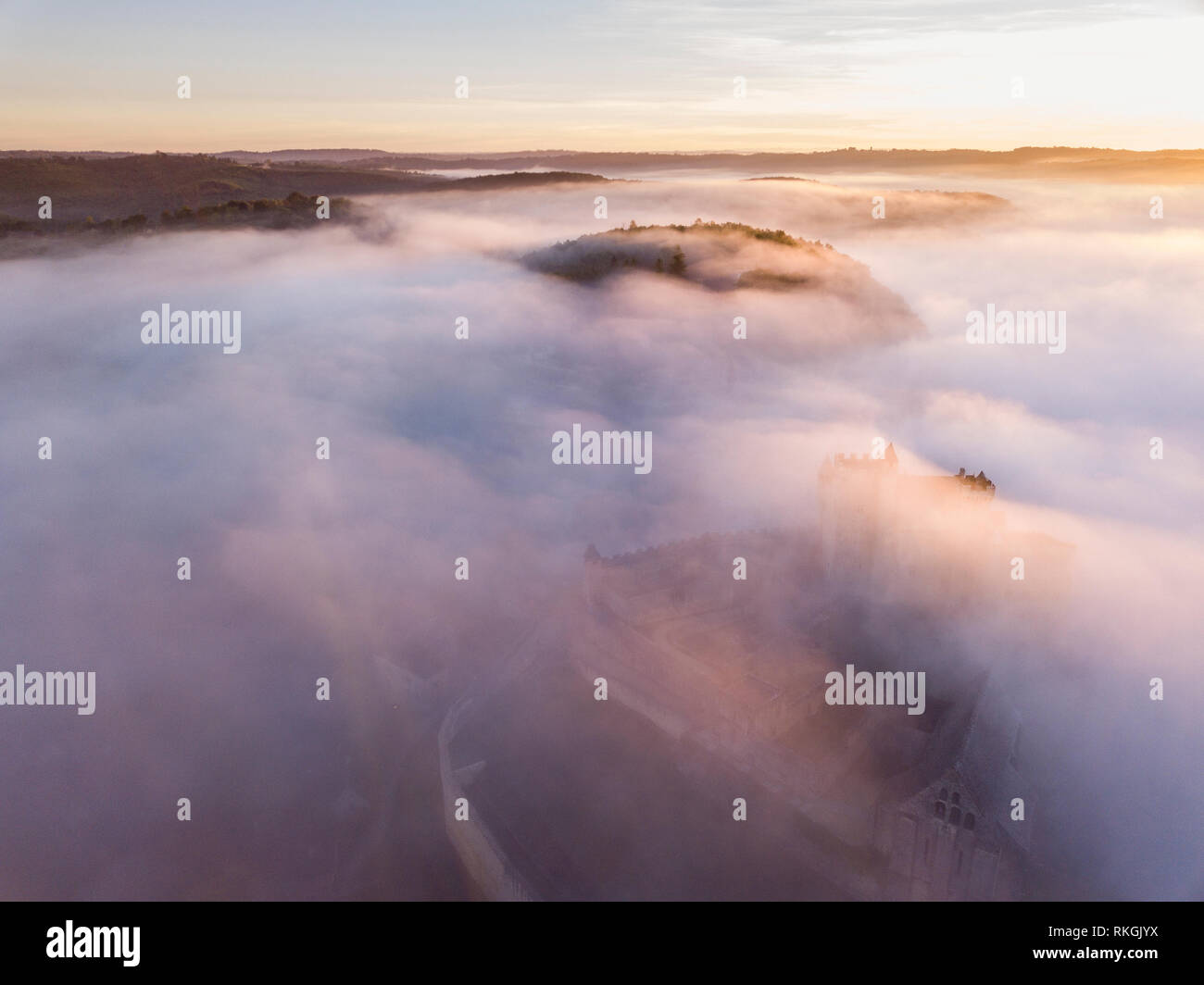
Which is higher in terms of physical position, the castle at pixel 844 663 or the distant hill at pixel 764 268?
the distant hill at pixel 764 268

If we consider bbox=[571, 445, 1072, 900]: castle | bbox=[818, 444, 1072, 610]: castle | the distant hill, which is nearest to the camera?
bbox=[571, 445, 1072, 900]: castle

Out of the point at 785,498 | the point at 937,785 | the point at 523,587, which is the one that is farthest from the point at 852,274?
the point at 937,785

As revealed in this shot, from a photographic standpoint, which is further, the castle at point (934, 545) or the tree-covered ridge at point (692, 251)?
the tree-covered ridge at point (692, 251)

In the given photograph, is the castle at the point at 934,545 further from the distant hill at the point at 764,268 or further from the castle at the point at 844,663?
the distant hill at the point at 764,268

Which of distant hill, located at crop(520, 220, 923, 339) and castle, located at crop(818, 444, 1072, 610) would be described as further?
distant hill, located at crop(520, 220, 923, 339)

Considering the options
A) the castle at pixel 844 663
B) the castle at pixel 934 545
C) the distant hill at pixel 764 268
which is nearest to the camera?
the castle at pixel 844 663

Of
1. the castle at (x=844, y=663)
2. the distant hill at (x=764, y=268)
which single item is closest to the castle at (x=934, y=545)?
the castle at (x=844, y=663)

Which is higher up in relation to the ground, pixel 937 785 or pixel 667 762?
pixel 937 785

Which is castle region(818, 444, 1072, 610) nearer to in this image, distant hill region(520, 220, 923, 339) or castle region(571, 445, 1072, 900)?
castle region(571, 445, 1072, 900)

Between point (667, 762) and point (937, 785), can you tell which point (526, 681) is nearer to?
point (667, 762)

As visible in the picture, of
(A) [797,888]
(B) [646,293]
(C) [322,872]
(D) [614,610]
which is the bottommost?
(C) [322,872]

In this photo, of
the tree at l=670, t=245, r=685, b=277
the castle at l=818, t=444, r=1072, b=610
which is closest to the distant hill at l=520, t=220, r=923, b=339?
the tree at l=670, t=245, r=685, b=277
